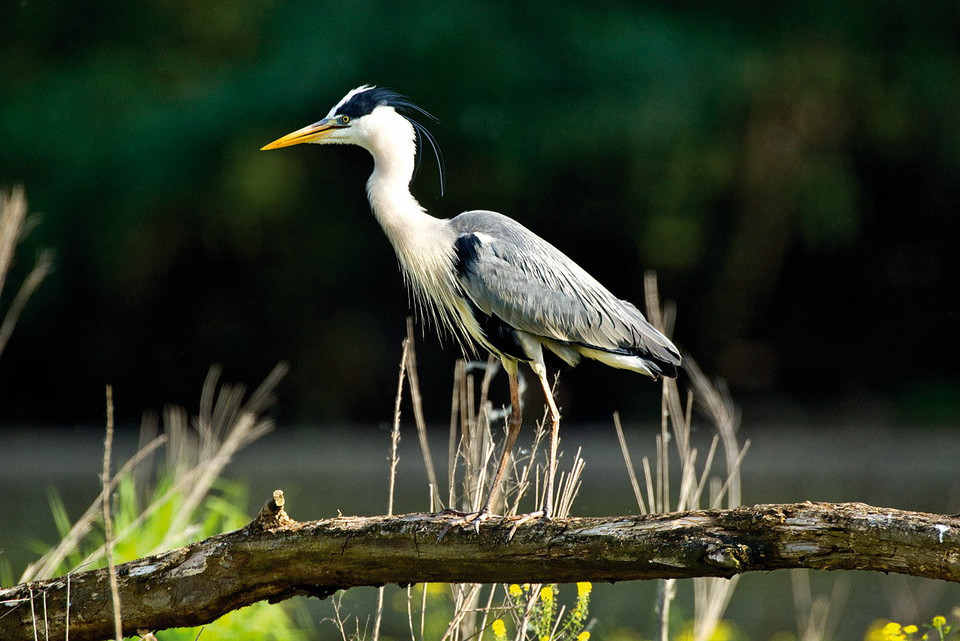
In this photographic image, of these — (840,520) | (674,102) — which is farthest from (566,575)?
(674,102)

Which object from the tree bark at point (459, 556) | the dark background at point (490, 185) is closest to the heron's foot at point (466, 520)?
the tree bark at point (459, 556)

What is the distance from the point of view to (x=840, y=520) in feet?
8.13

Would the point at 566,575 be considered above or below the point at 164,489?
above

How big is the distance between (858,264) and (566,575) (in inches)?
402

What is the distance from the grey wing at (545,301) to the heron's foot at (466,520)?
0.89 m

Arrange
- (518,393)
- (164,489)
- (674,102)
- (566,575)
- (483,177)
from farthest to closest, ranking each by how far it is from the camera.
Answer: (483,177) → (674,102) → (164,489) → (518,393) → (566,575)

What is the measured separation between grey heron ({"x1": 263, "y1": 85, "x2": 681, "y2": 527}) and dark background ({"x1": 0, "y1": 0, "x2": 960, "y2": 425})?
712cm

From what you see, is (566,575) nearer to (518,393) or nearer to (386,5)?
(518,393)

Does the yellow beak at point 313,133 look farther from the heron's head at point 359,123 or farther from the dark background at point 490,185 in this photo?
the dark background at point 490,185

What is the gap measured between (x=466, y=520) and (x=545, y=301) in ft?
3.62

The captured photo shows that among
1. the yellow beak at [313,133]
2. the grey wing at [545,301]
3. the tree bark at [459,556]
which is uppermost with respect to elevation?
the yellow beak at [313,133]

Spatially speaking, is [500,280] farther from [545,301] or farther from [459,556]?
[459,556]

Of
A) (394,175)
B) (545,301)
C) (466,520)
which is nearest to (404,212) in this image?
(394,175)

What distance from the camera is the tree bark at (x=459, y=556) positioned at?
248cm
